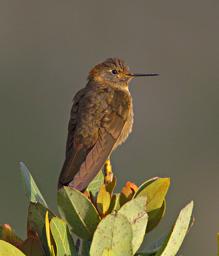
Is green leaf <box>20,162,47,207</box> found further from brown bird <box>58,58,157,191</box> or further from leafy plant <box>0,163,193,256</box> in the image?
brown bird <box>58,58,157,191</box>

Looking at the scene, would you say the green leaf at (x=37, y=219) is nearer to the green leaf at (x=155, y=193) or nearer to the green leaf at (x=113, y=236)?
the green leaf at (x=113, y=236)

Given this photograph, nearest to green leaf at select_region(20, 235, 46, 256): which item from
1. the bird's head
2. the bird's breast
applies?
the bird's breast

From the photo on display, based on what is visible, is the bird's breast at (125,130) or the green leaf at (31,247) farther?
the bird's breast at (125,130)

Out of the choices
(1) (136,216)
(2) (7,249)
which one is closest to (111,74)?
(1) (136,216)

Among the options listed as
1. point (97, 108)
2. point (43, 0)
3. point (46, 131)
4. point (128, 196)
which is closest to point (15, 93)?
point (46, 131)

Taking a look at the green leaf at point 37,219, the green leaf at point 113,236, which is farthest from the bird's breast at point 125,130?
the green leaf at point 113,236

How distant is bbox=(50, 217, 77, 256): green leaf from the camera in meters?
3.67

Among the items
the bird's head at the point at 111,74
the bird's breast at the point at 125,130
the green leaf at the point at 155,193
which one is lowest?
the bird's breast at the point at 125,130

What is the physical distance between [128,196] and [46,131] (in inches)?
406

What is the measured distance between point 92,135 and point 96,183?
3.28 ft

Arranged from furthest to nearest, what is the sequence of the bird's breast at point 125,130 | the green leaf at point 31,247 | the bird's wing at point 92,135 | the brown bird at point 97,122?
the bird's breast at point 125,130 → the brown bird at point 97,122 → the bird's wing at point 92,135 → the green leaf at point 31,247

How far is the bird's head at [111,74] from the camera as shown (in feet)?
22.3

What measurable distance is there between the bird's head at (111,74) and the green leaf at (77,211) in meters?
2.98

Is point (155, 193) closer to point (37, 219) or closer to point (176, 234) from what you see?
point (176, 234)
